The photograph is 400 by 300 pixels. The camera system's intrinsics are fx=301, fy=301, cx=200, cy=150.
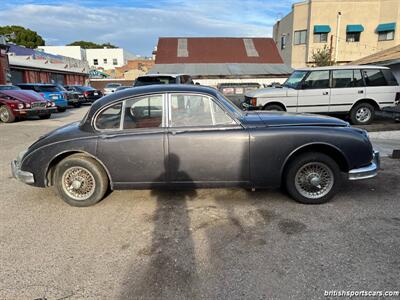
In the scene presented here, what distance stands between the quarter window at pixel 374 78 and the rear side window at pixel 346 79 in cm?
22

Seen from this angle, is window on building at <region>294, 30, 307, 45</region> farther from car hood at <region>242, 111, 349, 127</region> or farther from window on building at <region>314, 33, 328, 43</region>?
car hood at <region>242, 111, 349, 127</region>

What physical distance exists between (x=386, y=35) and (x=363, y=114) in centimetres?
3548

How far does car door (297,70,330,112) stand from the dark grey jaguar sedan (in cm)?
561

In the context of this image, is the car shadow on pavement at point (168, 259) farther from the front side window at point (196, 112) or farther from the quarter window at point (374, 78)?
the quarter window at point (374, 78)

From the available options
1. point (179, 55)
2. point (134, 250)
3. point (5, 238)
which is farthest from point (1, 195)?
point (179, 55)

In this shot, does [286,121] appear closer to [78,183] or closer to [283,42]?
[78,183]

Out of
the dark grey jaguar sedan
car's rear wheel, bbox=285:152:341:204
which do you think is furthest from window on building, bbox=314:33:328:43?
car's rear wheel, bbox=285:152:341:204

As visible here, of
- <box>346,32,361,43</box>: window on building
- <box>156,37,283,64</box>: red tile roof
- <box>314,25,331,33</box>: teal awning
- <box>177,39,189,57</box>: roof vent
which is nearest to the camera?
<box>156,37,283,64</box>: red tile roof

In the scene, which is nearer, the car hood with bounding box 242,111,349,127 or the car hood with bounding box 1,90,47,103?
the car hood with bounding box 242,111,349,127

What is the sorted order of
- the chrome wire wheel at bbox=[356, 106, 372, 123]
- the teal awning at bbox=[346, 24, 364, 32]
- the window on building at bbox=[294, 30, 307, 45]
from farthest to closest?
the window on building at bbox=[294, 30, 307, 45]
the teal awning at bbox=[346, 24, 364, 32]
the chrome wire wheel at bbox=[356, 106, 372, 123]

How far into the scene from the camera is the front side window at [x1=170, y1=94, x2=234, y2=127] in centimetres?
414

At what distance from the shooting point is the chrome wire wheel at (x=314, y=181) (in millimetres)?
4199

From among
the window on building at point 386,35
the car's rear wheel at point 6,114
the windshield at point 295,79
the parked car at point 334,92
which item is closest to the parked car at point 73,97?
the car's rear wheel at point 6,114

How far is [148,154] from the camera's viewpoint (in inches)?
162
